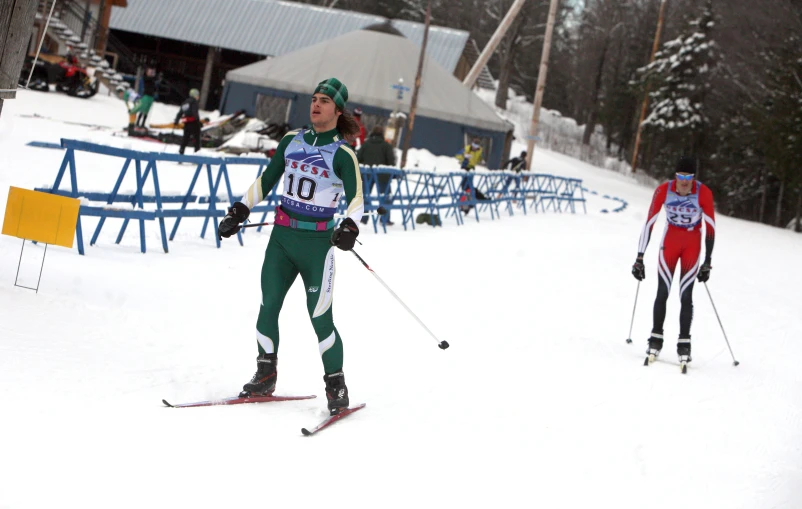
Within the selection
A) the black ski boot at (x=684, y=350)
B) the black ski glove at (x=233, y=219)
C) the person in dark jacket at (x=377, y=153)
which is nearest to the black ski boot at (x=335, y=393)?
the black ski glove at (x=233, y=219)

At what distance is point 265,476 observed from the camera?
13.2 feet

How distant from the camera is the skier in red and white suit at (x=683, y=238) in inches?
306

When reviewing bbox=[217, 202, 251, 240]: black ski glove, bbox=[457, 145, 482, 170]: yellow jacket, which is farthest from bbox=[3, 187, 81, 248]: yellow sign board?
bbox=[457, 145, 482, 170]: yellow jacket

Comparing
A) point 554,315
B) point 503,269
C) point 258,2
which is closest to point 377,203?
point 503,269

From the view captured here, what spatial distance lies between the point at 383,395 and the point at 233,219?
157 cm

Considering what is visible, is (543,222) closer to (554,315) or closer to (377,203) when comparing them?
(377,203)

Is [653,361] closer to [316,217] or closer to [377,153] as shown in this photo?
[316,217]

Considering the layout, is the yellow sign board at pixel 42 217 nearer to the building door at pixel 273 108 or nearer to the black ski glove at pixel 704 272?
the black ski glove at pixel 704 272

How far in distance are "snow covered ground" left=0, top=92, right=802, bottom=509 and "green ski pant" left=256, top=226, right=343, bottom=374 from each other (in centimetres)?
41

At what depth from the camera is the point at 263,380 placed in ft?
16.9

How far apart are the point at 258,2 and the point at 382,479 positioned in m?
40.6

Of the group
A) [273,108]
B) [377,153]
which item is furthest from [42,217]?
[273,108]

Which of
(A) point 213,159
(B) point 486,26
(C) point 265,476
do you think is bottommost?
(C) point 265,476

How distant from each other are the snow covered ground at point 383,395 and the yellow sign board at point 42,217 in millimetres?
416
